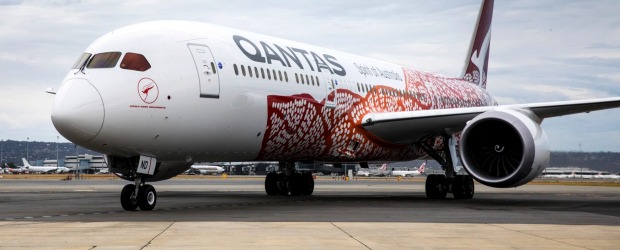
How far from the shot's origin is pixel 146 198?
54.7 feet

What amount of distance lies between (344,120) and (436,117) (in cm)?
247

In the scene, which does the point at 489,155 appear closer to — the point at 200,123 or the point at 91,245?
the point at 200,123

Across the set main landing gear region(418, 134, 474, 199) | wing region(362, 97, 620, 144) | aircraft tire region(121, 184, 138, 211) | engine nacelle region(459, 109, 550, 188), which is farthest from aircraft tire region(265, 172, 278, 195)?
aircraft tire region(121, 184, 138, 211)

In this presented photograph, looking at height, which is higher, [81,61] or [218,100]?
[81,61]

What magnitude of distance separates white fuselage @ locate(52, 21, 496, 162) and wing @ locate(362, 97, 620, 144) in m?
0.46

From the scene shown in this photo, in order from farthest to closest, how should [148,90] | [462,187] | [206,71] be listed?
[462,187], [206,71], [148,90]

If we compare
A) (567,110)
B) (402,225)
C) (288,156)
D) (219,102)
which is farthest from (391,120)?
(402,225)

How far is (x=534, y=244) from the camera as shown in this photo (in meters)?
10.0

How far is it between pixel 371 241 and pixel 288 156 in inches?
→ 443

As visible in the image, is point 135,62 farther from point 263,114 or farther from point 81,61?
point 263,114

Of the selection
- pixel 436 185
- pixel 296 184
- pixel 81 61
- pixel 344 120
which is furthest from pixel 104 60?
pixel 436 185

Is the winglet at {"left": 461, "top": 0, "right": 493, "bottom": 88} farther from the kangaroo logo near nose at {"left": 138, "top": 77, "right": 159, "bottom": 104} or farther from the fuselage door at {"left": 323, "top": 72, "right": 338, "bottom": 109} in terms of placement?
the kangaroo logo near nose at {"left": 138, "top": 77, "right": 159, "bottom": 104}

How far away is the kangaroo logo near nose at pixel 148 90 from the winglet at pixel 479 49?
18.8 metres

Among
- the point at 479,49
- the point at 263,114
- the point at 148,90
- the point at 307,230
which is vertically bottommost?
the point at 307,230
